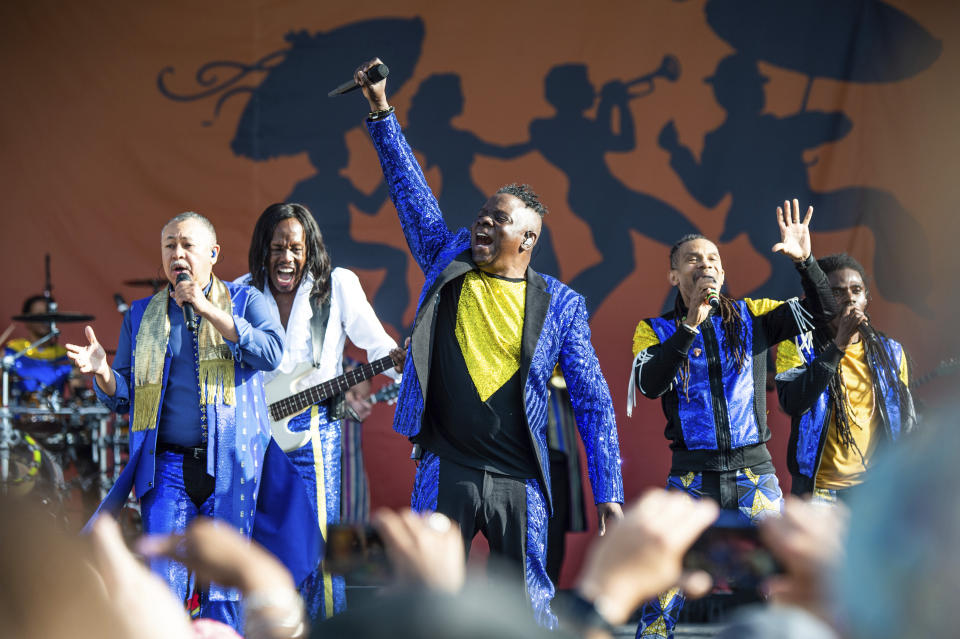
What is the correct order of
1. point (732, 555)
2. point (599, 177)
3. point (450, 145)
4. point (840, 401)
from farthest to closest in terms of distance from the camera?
1. point (450, 145)
2. point (599, 177)
3. point (840, 401)
4. point (732, 555)

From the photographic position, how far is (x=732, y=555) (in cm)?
130

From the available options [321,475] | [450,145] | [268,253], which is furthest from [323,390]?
[450,145]

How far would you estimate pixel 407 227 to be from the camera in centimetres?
371

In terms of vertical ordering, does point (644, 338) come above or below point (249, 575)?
→ above

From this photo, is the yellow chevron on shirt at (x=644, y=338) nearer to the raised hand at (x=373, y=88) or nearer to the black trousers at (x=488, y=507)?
the black trousers at (x=488, y=507)

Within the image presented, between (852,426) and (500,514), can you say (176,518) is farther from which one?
(852,426)

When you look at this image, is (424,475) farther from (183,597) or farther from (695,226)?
(695,226)

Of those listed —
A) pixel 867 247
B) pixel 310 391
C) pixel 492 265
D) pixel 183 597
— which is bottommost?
pixel 183 597

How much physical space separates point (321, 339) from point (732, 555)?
3.21 m

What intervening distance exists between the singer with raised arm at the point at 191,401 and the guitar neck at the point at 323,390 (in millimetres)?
584

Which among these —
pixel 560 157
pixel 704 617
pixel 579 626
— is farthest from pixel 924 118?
pixel 579 626

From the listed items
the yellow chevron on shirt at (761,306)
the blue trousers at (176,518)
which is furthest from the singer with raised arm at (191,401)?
the yellow chevron on shirt at (761,306)

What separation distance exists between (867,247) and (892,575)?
5085 mm

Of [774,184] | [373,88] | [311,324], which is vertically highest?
[774,184]
